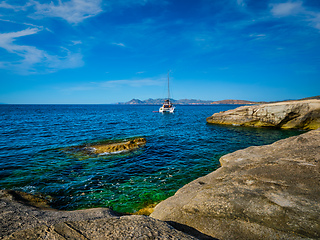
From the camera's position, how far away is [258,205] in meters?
4.88

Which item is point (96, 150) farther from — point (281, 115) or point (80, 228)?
point (281, 115)

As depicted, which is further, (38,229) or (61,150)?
(61,150)

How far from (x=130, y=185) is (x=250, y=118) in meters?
31.1

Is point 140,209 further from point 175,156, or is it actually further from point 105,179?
point 175,156

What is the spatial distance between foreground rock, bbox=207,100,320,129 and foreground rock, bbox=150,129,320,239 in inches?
1033

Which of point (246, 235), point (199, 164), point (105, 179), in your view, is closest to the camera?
point (246, 235)

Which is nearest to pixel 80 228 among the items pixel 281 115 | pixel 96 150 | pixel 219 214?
pixel 219 214

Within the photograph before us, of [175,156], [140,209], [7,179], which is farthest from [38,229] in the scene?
[175,156]

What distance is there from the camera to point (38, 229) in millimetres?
3326

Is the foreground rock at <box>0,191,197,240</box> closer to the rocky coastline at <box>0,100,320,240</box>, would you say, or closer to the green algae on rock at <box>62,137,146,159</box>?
the rocky coastline at <box>0,100,320,240</box>

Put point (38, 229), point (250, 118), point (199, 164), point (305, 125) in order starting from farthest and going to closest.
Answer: point (250, 118), point (305, 125), point (199, 164), point (38, 229)

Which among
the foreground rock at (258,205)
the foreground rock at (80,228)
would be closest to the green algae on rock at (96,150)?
the foreground rock at (258,205)

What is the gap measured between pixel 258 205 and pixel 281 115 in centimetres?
3137

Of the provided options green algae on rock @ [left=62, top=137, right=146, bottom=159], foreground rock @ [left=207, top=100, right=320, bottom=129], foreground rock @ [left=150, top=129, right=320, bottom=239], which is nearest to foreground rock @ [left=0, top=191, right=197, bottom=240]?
foreground rock @ [left=150, top=129, right=320, bottom=239]
